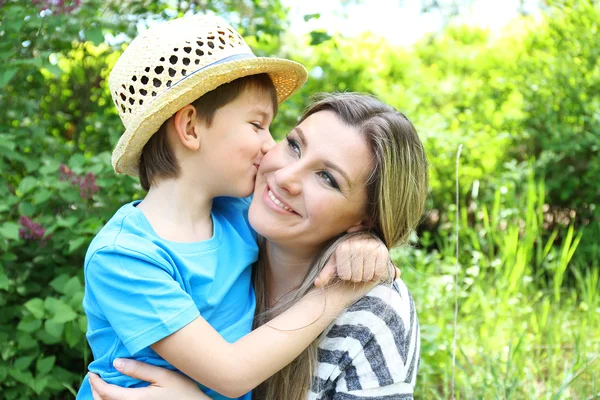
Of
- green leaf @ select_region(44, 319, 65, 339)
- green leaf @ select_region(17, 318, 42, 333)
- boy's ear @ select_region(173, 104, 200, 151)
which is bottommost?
green leaf @ select_region(17, 318, 42, 333)

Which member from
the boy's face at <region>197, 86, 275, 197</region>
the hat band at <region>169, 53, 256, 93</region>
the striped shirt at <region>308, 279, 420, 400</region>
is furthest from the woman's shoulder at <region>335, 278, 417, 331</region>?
the hat band at <region>169, 53, 256, 93</region>

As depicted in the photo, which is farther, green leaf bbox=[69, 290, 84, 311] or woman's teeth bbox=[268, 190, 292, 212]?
green leaf bbox=[69, 290, 84, 311]

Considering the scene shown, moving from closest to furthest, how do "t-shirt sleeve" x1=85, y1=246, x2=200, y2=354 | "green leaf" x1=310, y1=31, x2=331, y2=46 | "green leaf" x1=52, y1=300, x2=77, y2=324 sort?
"t-shirt sleeve" x1=85, y1=246, x2=200, y2=354 → "green leaf" x1=52, y1=300, x2=77, y2=324 → "green leaf" x1=310, y1=31, x2=331, y2=46

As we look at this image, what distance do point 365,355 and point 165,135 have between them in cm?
86

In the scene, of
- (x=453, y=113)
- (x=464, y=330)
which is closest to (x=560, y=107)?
(x=453, y=113)

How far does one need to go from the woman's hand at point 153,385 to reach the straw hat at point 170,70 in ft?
1.99

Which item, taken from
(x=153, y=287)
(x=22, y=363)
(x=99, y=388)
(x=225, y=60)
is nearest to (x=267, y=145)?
(x=225, y=60)

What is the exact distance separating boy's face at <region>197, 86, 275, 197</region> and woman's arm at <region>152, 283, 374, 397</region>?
410mm

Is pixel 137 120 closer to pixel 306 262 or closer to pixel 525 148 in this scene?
pixel 306 262

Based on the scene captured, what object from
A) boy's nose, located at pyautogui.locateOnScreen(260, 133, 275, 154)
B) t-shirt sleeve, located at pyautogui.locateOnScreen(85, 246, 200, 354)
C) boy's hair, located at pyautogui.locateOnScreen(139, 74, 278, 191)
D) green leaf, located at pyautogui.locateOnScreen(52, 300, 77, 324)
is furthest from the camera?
green leaf, located at pyautogui.locateOnScreen(52, 300, 77, 324)

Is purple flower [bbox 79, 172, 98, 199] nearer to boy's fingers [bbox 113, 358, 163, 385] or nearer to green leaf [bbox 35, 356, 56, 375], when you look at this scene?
green leaf [bbox 35, 356, 56, 375]

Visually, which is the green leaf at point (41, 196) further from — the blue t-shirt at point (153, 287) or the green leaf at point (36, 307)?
the blue t-shirt at point (153, 287)

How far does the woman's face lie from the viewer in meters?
1.99

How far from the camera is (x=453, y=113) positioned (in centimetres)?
556
